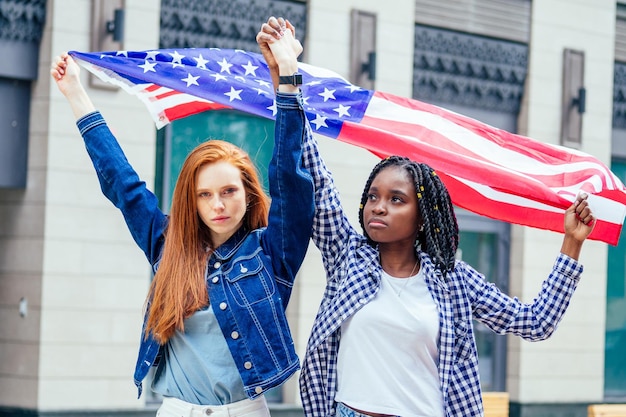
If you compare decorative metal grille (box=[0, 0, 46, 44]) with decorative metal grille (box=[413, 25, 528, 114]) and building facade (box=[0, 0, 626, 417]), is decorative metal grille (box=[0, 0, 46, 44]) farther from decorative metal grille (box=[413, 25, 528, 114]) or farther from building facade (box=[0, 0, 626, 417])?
decorative metal grille (box=[413, 25, 528, 114])

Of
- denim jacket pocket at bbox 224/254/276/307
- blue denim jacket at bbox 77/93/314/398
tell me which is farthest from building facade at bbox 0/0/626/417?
denim jacket pocket at bbox 224/254/276/307

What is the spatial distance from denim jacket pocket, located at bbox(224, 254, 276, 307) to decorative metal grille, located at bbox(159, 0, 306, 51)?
20.8 feet

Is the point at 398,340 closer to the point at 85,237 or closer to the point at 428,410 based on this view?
the point at 428,410

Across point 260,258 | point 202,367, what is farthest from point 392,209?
point 202,367

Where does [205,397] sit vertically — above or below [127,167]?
below

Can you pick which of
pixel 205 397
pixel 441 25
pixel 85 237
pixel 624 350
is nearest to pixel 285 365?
pixel 205 397

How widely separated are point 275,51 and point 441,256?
911mm

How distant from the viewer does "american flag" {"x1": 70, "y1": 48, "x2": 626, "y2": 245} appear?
4.53 metres

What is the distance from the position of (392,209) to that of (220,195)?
588 mm

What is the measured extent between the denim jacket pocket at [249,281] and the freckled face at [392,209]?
1.27 ft

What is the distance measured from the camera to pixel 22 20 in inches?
360

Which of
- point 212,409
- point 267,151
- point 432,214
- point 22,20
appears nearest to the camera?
point 212,409

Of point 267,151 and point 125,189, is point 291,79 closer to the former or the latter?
point 125,189

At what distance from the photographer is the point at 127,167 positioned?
3.99 metres
